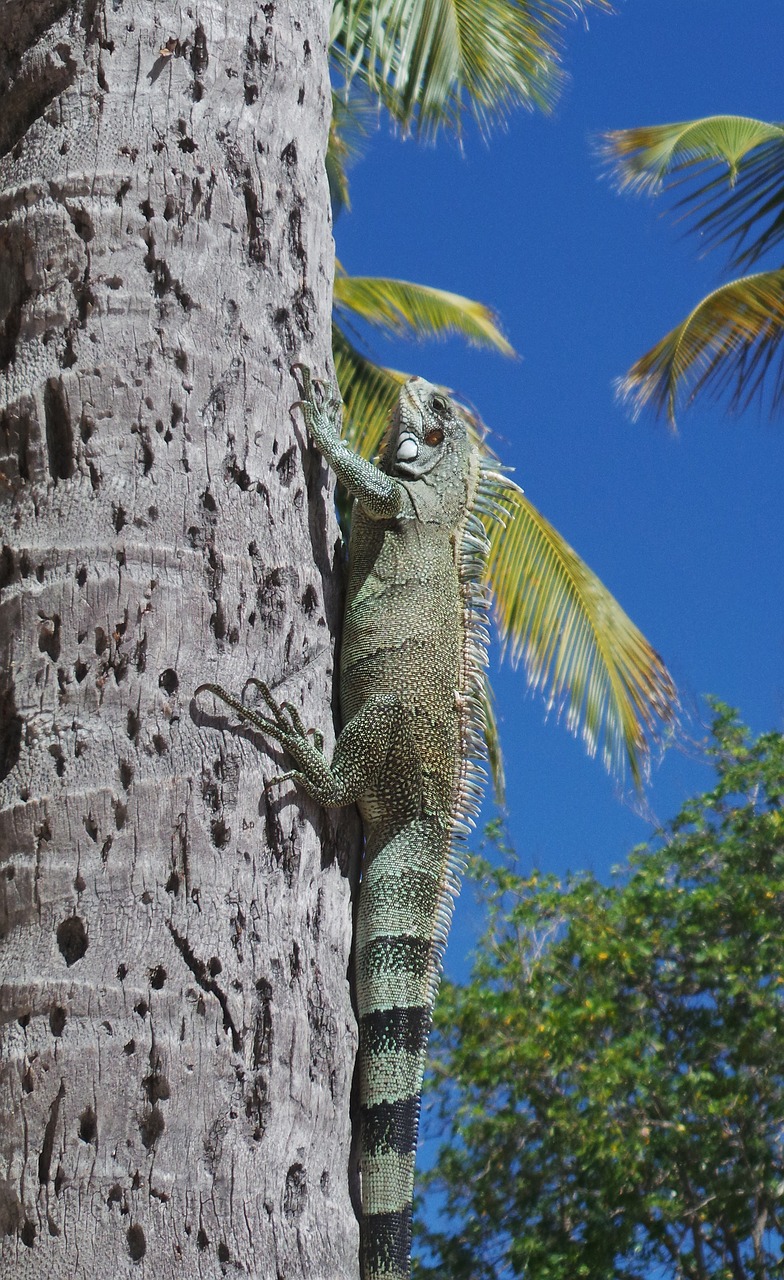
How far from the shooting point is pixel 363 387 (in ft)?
31.9

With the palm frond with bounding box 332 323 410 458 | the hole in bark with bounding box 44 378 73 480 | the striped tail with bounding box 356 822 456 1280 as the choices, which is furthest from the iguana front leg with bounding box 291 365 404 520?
the palm frond with bounding box 332 323 410 458

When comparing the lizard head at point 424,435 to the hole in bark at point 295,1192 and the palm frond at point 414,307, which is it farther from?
the palm frond at point 414,307

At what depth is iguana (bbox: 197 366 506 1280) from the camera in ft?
8.61

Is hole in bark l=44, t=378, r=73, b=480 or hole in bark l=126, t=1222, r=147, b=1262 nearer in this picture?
hole in bark l=126, t=1222, r=147, b=1262

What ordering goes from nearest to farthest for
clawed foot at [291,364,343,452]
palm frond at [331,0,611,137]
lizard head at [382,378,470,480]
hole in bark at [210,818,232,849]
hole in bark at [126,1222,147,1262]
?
1. hole in bark at [126,1222,147,1262]
2. hole in bark at [210,818,232,849]
3. clawed foot at [291,364,343,452]
4. lizard head at [382,378,470,480]
5. palm frond at [331,0,611,137]

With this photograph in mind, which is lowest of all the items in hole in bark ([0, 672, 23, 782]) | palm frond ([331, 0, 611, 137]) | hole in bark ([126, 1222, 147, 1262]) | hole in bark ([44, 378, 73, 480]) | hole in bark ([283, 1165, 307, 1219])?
hole in bark ([126, 1222, 147, 1262])

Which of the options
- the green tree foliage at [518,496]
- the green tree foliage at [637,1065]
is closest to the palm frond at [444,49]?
the green tree foliage at [518,496]

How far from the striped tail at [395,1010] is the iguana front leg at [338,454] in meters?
0.83

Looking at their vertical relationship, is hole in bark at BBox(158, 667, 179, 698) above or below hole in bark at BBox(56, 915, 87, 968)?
above

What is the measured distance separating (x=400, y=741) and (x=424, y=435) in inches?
43.8

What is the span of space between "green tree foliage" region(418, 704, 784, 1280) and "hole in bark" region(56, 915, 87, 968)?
7.32m

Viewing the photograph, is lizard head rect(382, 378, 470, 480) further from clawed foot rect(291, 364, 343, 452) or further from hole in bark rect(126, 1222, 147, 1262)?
hole in bark rect(126, 1222, 147, 1262)

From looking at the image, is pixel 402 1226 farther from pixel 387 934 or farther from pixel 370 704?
pixel 370 704

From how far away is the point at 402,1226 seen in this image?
256 centimetres
